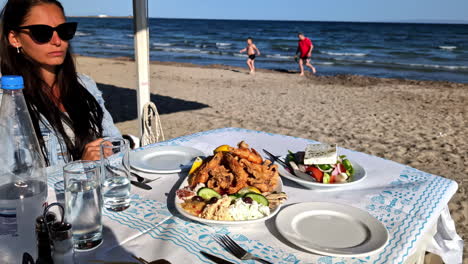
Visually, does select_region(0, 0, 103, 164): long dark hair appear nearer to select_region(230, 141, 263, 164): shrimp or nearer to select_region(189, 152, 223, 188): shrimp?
select_region(189, 152, 223, 188): shrimp

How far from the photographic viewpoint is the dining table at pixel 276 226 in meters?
1.18

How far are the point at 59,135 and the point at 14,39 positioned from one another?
0.64 m

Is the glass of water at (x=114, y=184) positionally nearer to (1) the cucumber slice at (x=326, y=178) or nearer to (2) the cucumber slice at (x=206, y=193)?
(2) the cucumber slice at (x=206, y=193)

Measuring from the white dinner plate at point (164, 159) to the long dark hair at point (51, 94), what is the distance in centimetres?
52

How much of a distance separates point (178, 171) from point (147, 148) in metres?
0.42

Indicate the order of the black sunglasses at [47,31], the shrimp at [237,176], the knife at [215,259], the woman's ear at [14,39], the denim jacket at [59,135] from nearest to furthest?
the knife at [215,259]
the shrimp at [237,176]
the denim jacket at [59,135]
the black sunglasses at [47,31]
the woman's ear at [14,39]

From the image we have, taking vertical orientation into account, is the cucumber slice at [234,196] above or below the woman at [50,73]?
below

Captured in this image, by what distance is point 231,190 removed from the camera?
150cm

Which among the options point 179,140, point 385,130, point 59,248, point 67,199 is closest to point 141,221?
point 67,199

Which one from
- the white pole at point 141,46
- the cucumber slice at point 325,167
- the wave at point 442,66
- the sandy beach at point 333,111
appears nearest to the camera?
the cucumber slice at point 325,167

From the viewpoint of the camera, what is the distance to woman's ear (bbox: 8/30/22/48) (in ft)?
7.55

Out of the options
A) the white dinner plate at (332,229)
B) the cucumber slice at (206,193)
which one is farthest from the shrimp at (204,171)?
the white dinner plate at (332,229)

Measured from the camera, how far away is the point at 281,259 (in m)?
1.17

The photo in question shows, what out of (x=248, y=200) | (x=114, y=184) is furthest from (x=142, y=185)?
(x=248, y=200)
